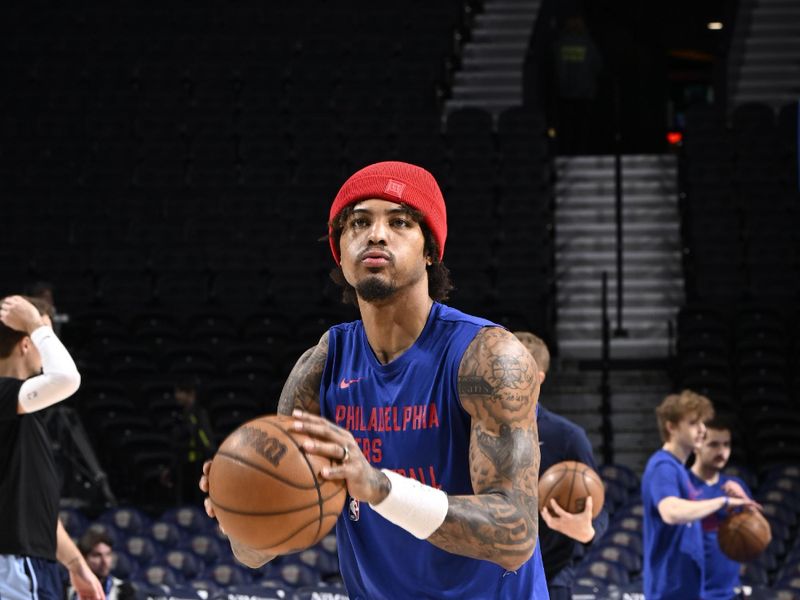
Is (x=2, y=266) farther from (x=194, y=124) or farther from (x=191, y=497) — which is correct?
(x=191, y=497)

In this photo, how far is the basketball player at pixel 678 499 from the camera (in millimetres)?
6883

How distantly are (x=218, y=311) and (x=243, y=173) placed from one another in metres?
2.52

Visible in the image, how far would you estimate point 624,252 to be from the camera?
15.4 meters

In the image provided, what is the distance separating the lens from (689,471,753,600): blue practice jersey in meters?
7.36

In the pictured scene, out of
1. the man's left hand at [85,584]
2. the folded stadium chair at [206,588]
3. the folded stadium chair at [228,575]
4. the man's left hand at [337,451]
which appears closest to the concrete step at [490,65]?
the folded stadium chair at [228,575]

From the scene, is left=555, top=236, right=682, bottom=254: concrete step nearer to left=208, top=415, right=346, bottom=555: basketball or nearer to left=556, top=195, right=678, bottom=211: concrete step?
left=556, top=195, right=678, bottom=211: concrete step

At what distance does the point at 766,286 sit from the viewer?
1373 cm

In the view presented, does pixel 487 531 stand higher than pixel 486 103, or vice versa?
pixel 486 103

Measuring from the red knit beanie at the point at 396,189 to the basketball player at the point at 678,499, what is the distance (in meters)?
4.05

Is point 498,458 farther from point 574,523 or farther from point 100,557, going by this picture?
point 100,557

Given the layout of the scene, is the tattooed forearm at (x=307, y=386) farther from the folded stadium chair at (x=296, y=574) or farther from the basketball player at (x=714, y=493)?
the folded stadium chair at (x=296, y=574)

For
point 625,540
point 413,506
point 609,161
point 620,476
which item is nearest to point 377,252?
point 413,506

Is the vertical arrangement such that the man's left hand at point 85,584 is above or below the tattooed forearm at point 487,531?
below

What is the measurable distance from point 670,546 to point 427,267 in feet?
13.6
